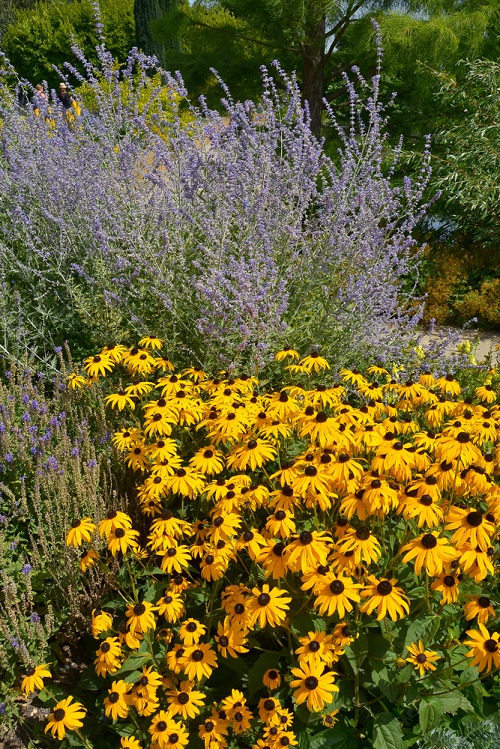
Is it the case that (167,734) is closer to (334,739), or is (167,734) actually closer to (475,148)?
(334,739)

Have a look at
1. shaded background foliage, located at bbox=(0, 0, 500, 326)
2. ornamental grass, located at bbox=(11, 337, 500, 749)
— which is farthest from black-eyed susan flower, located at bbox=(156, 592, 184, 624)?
shaded background foliage, located at bbox=(0, 0, 500, 326)

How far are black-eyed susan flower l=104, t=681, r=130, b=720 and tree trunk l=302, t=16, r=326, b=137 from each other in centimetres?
641

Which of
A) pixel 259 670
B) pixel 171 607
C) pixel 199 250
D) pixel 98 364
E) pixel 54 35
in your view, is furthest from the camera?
pixel 54 35

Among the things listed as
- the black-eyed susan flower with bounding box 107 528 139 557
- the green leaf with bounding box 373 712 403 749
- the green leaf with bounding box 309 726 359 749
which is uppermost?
the black-eyed susan flower with bounding box 107 528 139 557

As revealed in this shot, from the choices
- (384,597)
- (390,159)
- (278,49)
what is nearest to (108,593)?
(384,597)

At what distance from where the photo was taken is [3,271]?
4027 millimetres

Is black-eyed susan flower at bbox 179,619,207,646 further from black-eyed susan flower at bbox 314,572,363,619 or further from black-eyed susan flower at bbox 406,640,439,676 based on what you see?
black-eyed susan flower at bbox 406,640,439,676

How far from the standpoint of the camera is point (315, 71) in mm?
6832

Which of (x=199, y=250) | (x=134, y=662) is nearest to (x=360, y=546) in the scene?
(x=134, y=662)

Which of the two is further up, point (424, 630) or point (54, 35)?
point (54, 35)

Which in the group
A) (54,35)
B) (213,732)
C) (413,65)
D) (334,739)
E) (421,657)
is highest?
(54,35)

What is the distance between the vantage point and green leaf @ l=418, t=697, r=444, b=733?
5.75 ft

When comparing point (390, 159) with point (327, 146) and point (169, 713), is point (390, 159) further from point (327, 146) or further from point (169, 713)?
point (169, 713)

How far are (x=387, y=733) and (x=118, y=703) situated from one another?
792 millimetres
